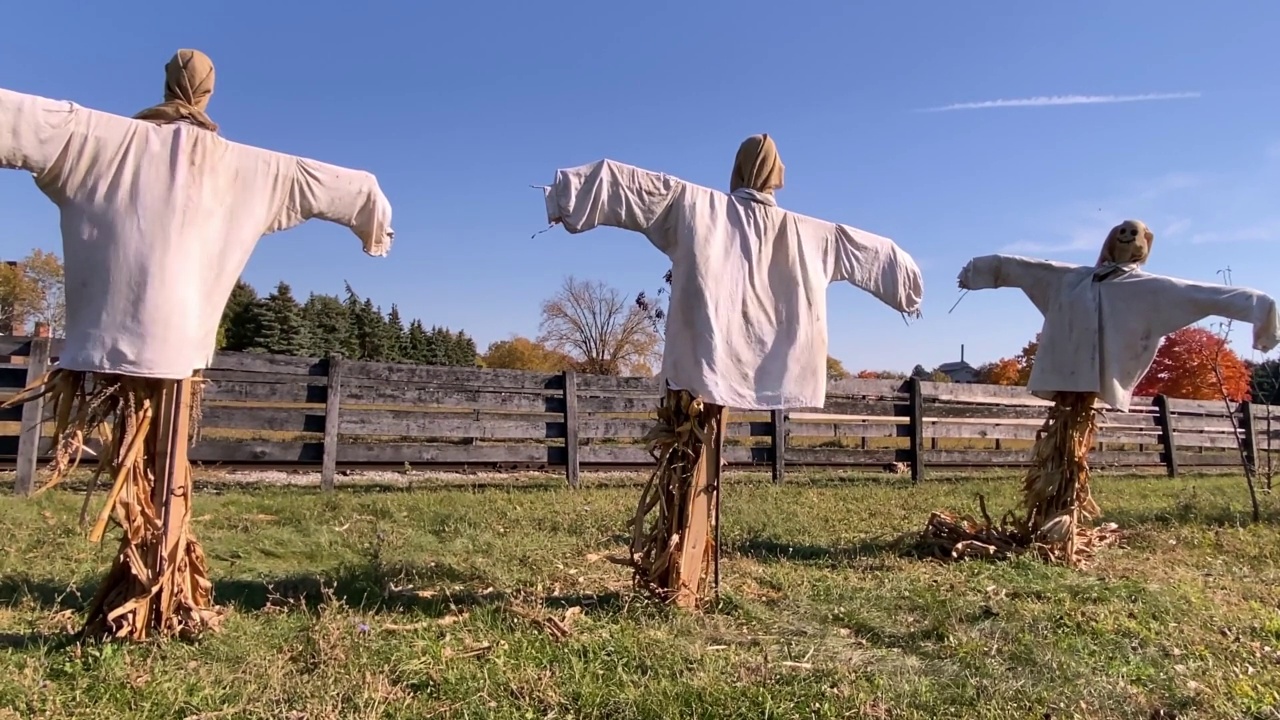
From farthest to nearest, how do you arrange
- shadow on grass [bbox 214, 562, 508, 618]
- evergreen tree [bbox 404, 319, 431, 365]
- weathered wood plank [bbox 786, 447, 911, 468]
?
evergreen tree [bbox 404, 319, 431, 365] → weathered wood plank [bbox 786, 447, 911, 468] → shadow on grass [bbox 214, 562, 508, 618]

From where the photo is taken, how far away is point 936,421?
11.7 m

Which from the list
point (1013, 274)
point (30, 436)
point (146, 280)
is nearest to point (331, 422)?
point (30, 436)

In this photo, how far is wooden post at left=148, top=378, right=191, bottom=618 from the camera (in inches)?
123

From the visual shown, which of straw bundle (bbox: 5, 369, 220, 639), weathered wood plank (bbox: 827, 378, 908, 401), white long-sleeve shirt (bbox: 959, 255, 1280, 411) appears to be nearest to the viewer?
straw bundle (bbox: 5, 369, 220, 639)

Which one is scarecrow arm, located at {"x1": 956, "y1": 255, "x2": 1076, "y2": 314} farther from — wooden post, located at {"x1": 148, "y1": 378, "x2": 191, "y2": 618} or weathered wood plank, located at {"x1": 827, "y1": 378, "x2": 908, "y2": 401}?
weathered wood plank, located at {"x1": 827, "y1": 378, "x2": 908, "y2": 401}

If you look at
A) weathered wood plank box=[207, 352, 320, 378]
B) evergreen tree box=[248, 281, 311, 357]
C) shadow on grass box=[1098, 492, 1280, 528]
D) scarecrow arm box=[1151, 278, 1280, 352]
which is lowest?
shadow on grass box=[1098, 492, 1280, 528]

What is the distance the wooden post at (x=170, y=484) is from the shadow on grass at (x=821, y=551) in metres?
3.27

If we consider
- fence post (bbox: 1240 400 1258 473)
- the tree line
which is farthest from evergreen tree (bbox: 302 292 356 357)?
fence post (bbox: 1240 400 1258 473)

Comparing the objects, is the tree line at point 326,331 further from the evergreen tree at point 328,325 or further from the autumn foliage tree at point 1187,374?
the autumn foliage tree at point 1187,374

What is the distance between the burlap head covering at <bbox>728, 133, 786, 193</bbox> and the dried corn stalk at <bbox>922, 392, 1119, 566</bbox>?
2.86 meters

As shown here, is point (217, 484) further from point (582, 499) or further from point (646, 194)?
point (646, 194)

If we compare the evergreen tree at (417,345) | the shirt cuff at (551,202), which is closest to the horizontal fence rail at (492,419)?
the shirt cuff at (551,202)

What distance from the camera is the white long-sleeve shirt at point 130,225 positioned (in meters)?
2.88

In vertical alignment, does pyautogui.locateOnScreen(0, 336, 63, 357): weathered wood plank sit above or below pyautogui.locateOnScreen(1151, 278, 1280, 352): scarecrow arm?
below
